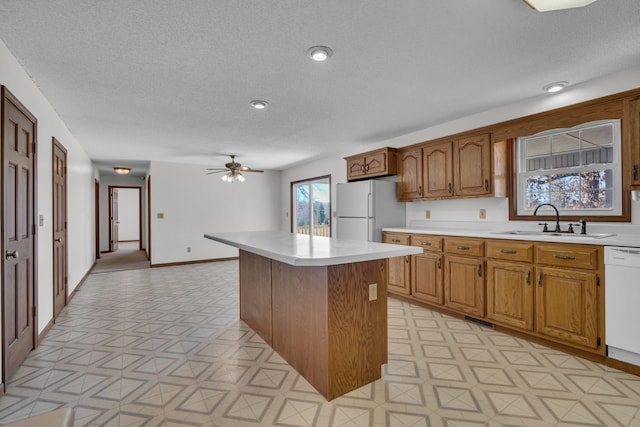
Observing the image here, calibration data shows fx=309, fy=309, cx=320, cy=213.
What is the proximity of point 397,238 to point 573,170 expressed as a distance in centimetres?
192

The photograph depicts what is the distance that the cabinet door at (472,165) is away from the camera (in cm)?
335

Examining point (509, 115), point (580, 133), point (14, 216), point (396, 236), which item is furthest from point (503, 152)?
point (14, 216)

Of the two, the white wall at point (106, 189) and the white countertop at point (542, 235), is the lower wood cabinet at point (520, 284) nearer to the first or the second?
the white countertop at point (542, 235)

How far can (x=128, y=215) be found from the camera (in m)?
12.1

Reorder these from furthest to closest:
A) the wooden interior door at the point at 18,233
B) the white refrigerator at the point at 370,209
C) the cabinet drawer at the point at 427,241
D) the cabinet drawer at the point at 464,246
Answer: the white refrigerator at the point at 370,209, the cabinet drawer at the point at 427,241, the cabinet drawer at the point at 464,246, the wooden interior door at the point at 18,233

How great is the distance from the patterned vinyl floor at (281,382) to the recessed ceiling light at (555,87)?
2.29 meters

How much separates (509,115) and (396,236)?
1.84 metres

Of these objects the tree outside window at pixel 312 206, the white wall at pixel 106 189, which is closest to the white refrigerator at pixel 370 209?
the tree outside window at pixel 312 206

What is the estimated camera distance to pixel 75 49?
6.91 ft

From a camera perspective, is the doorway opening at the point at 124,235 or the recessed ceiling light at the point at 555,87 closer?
the recessed ceiling light at the point at 555,87

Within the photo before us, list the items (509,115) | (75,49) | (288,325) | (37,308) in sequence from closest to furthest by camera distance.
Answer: (75,49), (288,325), (37,308), (509,115)

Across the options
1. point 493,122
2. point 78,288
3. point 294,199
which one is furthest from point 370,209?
point 78,288

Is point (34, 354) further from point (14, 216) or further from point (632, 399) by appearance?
point (632, 399)

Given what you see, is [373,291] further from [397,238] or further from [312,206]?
[312,206]
